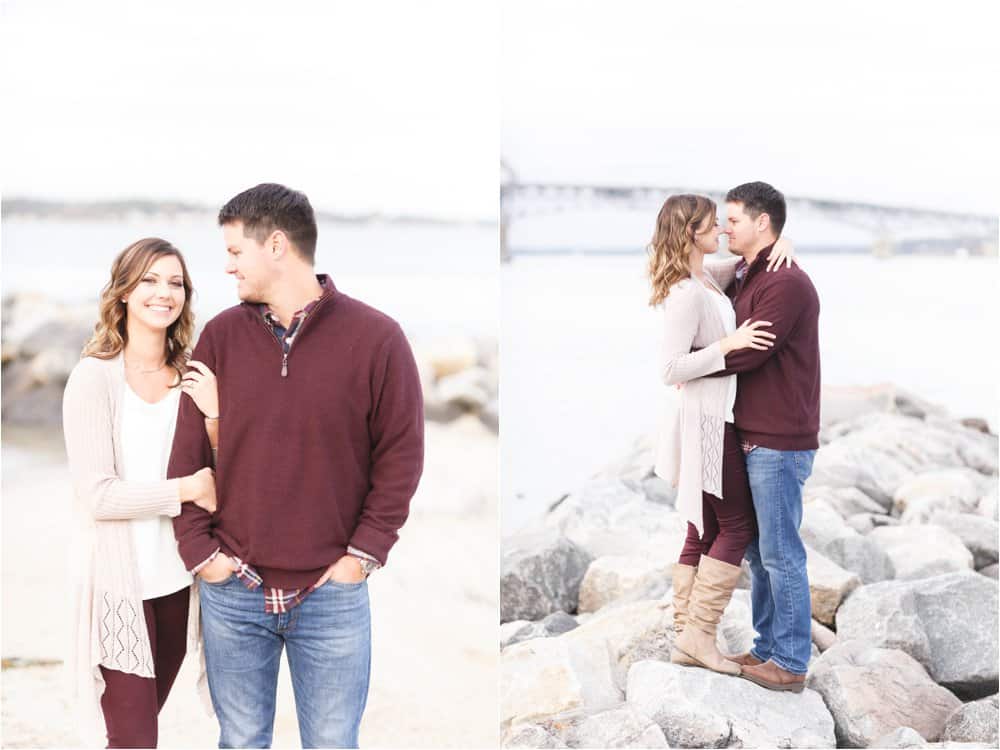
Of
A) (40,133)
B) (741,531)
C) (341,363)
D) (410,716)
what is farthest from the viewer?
(410,716)

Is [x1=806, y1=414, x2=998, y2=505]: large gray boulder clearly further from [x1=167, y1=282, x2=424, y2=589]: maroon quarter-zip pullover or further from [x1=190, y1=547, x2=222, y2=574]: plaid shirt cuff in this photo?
[x1=190, y1=547, x2=222, y2=574]: plaid shirt cuff

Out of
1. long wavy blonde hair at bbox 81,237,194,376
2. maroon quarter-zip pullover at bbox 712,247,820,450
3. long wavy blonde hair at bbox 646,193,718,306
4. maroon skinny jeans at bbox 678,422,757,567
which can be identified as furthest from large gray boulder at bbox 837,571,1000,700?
long wavy blonde hair at bbox 81,237,194,376

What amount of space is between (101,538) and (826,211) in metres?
2.52

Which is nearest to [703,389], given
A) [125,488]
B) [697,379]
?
[697,379]

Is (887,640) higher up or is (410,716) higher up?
(887,640)

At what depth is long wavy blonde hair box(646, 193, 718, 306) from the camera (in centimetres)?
315

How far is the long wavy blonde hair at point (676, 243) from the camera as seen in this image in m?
3.15

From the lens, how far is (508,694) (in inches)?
140

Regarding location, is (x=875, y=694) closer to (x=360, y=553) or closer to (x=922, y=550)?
(x=922, y=550)

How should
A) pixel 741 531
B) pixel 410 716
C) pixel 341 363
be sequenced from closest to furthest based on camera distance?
1. pixel 341 363
2. pixel 741 531
3. pixel 410 716

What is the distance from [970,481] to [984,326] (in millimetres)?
579

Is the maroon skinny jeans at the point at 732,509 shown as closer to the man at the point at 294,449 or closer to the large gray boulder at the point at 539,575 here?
the large gray boulder at the point at 539,575

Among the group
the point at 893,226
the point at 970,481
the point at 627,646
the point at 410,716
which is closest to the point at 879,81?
the point at 893,226

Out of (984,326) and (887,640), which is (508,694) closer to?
(887,640)
